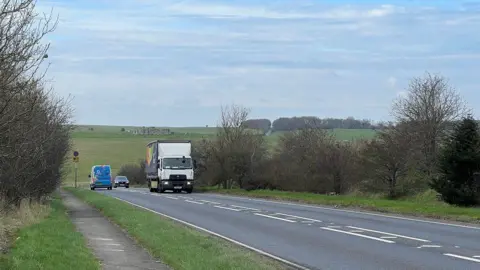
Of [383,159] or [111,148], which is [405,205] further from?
[111,148]

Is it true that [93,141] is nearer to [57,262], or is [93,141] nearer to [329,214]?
[329,214]

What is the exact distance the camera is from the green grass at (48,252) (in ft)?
39.0

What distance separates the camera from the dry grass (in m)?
16.1

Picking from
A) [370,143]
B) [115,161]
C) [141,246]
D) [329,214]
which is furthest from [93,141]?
[141,246]

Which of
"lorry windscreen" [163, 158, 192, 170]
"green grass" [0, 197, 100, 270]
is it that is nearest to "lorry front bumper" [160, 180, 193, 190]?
"lorry windscreen" [163, 158, 192, 170]

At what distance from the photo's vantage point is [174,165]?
2099 inches

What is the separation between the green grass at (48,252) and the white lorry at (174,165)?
34.4 m

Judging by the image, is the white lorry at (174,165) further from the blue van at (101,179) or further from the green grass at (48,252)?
the green grass at (48,252)

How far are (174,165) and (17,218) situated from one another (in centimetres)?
3199

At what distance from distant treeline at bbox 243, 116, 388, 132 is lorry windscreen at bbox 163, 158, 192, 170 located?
32.9 ft

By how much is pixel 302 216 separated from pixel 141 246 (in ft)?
34.7

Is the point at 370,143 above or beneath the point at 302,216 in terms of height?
above

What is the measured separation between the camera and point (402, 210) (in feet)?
89.2

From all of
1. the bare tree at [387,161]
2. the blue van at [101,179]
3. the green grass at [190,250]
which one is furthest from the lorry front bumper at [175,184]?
the green grass at [190,250]
